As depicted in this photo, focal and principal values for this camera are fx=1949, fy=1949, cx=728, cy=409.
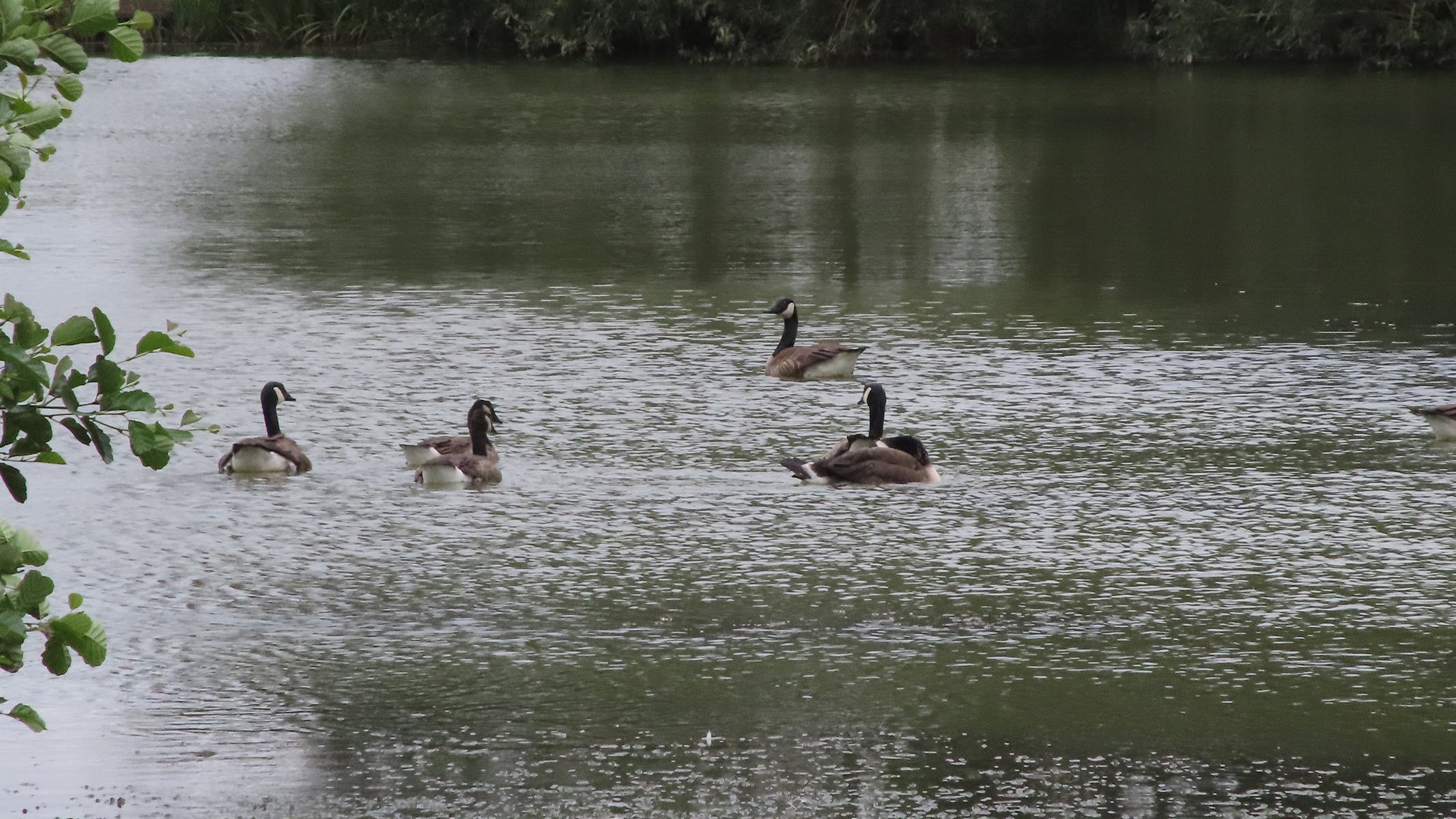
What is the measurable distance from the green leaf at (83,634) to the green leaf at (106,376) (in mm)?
409

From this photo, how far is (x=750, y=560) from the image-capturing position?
27.5ft

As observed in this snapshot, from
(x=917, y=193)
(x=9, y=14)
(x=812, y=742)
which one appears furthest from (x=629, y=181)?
(x=9, y=14)

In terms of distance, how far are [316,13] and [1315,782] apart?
138 ft

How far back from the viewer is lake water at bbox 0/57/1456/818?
6.18 meters

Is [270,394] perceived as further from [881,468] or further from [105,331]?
[105,331]

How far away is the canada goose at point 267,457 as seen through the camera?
9.66 metres

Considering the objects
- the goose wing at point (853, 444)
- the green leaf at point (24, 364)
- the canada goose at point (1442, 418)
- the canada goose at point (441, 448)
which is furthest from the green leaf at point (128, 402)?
the canada goose at point (1442, 418)

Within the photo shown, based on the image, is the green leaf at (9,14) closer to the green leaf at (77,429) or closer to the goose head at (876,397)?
the green leaf at (77,429)

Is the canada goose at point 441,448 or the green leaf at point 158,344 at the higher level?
the green leaf at point 158,344

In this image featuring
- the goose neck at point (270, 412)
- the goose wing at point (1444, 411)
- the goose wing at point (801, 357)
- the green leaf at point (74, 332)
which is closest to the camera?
the green leaf at point (74, 332)

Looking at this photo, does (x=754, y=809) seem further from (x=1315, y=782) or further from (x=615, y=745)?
(x=1315, y=782)

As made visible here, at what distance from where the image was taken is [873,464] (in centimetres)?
955

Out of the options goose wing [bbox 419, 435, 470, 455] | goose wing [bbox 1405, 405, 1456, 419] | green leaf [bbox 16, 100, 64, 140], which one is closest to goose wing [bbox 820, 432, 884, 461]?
goose wing [bbox 419, 435, 470, 455]

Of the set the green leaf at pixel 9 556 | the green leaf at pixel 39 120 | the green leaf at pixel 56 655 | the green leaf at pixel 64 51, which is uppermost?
the green leaf at pixel 64 51
